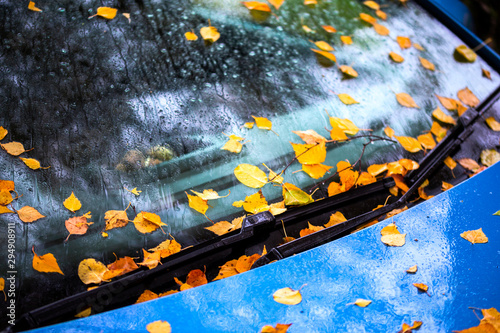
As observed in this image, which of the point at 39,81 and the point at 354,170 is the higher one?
the point at 354,170

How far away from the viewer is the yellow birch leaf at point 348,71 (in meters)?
1.64

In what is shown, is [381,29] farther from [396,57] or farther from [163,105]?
[163,105]

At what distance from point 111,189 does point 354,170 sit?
0.88 m

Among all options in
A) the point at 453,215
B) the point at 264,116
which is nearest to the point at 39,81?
the point at 264,116

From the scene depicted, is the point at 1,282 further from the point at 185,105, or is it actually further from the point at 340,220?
the point at 340,220

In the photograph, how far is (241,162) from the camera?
126 centimetres

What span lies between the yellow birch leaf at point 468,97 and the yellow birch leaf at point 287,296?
1.42m

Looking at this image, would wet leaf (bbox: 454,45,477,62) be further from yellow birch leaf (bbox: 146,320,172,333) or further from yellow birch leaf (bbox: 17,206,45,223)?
yellow birch leaf (bbox: 17,206,45,223)

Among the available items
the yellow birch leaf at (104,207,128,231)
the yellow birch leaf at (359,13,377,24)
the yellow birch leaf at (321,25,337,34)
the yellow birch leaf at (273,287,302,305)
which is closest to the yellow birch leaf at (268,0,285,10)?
the yellow birch leaf at (321,25,337,34)

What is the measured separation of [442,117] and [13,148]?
68.3 inches

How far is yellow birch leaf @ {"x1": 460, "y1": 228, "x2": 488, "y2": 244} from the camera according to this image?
3.58 ft

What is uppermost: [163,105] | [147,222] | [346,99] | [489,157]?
[489,157]

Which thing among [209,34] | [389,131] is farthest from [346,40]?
[209,34]

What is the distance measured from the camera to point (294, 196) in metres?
1.23
